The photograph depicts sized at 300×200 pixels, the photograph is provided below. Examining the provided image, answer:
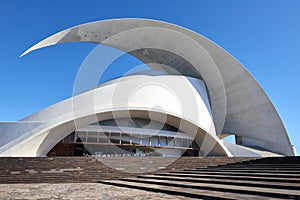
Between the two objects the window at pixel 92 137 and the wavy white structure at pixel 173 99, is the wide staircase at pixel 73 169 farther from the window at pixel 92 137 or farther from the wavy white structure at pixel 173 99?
the window at pixel 92 137

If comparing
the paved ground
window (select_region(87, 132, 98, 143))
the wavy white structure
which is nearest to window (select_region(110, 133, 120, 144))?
window (select_region(87, 132, 98, 143))

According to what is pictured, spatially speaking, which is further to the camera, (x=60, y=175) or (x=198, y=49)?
(x=198, y=49)

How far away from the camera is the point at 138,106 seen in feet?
48.8

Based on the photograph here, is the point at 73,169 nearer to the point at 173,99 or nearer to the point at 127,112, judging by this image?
the point at 127,112

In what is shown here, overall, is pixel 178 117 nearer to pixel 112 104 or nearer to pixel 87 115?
pixel 112 104

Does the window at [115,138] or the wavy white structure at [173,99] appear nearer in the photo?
the wavy white structure at [173,99]

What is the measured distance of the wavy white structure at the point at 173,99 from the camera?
13016 mm

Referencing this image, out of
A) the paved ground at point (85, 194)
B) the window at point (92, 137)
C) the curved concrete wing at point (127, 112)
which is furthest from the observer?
the window at point (92, 137)

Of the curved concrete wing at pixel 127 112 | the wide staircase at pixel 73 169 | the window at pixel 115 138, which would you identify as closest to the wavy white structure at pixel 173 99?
the curved concrete wing at pixel 127 112

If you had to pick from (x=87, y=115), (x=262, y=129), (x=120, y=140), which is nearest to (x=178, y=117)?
(x=120, y=140)

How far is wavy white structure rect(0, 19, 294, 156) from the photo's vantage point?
13.0 m

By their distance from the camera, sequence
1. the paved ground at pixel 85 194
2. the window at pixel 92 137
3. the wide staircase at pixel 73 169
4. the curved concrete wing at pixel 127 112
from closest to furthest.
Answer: the paved ground at pixel 85 194 < the wide staircase at pixel 73 169 < the curved concrete wing at pixel 127 112 < the window at pixel 92 137

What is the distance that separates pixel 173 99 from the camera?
656 inches

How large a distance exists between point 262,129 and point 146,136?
12.0 m
